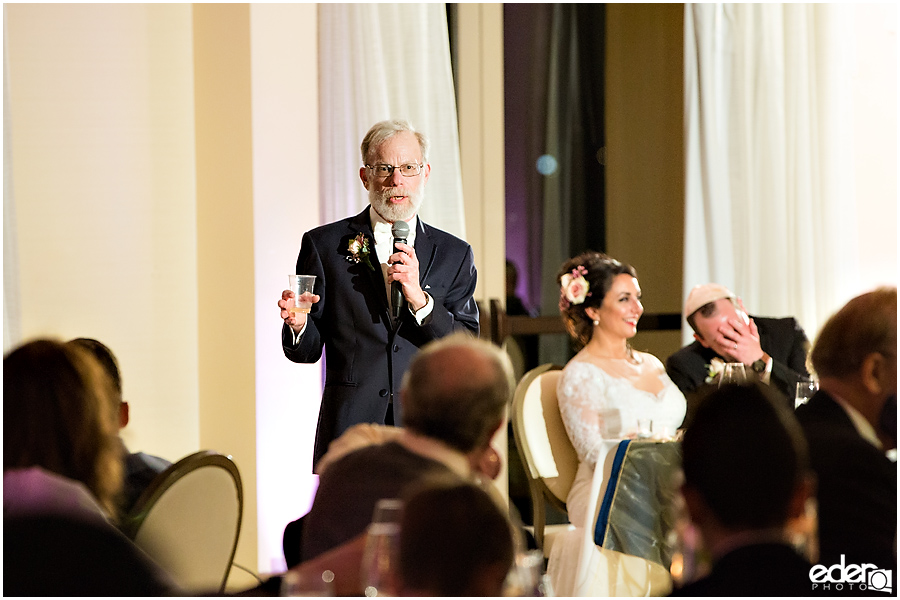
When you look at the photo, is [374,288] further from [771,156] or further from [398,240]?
[771,156]

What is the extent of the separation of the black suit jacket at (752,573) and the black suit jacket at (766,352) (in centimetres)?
211

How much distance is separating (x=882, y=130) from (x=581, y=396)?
2.23 meters

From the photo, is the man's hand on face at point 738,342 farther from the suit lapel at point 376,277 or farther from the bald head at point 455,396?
the bald head at point 455,396

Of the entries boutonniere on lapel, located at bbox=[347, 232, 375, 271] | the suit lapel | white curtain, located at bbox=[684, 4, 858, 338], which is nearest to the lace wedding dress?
the suit lapel

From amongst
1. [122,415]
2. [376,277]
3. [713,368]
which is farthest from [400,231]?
[713,368]

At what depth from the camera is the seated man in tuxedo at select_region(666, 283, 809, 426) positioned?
3.38m

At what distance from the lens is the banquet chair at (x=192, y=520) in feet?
6.30

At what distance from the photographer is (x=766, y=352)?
3.57m

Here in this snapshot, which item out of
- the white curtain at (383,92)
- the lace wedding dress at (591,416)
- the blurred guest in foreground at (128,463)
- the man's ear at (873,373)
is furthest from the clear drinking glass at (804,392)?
the white curtain at (383,92)

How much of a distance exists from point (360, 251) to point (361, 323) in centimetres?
21

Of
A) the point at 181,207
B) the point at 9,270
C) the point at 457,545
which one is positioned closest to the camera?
the point at 457,545

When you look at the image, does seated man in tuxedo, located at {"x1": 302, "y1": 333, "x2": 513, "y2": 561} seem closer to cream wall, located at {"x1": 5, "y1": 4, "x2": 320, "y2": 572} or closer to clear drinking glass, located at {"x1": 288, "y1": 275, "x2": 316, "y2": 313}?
clear drinking glass, located at {"x1": 288, "y1": 275, "x2": 316, "y2": 313}

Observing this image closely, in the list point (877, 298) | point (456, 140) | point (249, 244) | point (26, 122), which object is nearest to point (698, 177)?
point (456, 140)

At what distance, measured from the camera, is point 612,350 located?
339 centimetres
